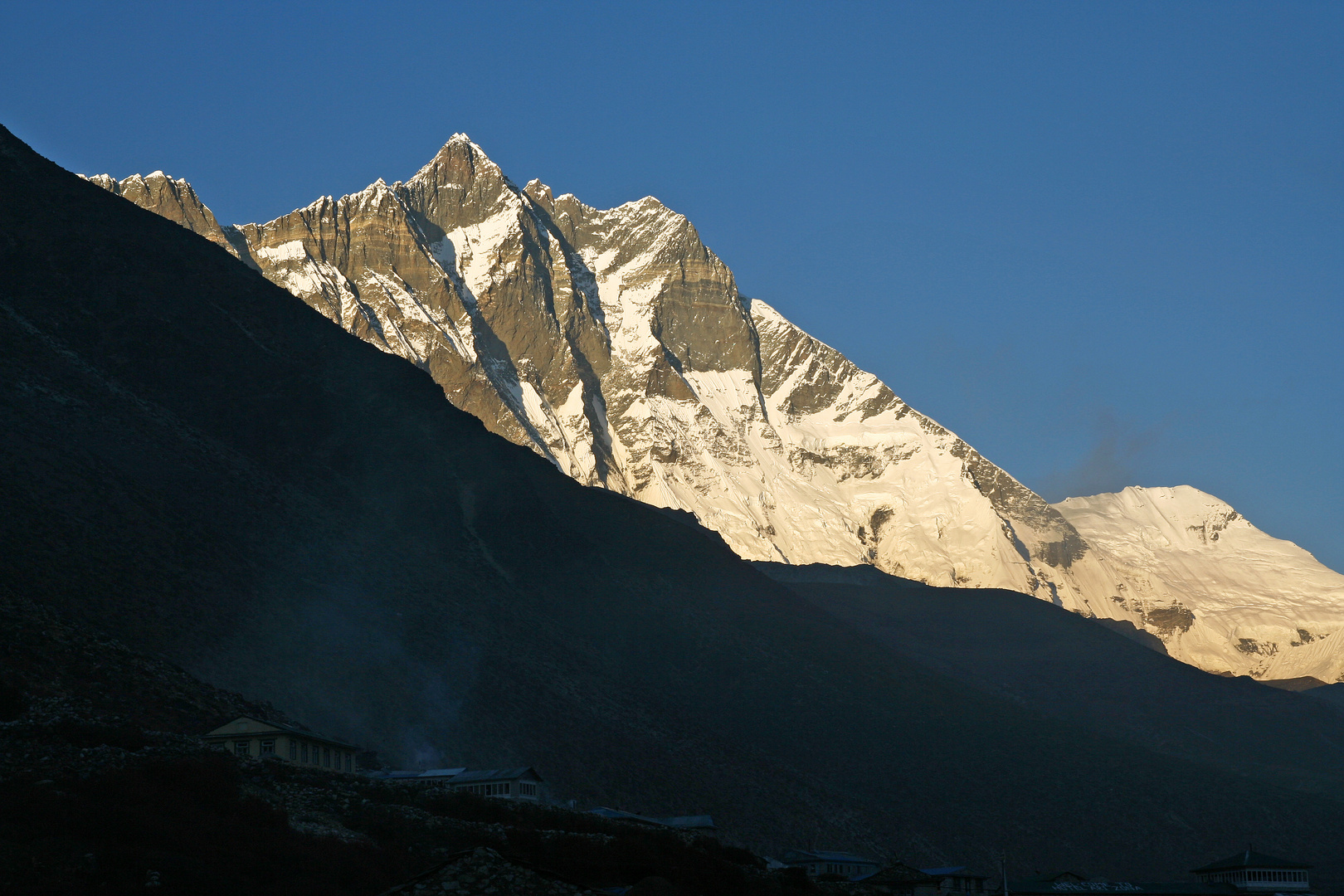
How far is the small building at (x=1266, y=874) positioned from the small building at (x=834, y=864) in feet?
62.7

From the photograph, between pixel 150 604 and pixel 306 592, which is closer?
pixel 150 604

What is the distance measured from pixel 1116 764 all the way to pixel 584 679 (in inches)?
1936

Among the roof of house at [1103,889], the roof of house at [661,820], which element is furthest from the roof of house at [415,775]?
the roof of house at [1103,889]

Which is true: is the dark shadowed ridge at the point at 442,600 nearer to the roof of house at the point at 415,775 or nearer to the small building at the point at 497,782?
the roof of house at the point at 415,775

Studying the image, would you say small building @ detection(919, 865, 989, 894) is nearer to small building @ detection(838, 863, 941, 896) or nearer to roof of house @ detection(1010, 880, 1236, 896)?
roof of house @ detection(1010, 880, 1236, 896)

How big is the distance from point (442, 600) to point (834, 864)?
45.3 m

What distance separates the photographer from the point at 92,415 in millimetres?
103875

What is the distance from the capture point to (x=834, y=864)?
76750mm

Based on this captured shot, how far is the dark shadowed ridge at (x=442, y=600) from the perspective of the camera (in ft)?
305

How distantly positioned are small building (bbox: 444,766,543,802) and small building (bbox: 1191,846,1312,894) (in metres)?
37.1

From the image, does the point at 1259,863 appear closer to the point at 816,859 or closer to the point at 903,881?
the point at 903,881

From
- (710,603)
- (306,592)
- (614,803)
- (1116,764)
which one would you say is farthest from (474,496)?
(1116,764)

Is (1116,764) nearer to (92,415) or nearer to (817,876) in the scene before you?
(817,876)

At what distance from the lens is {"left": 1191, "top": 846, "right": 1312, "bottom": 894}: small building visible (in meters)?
80.5
